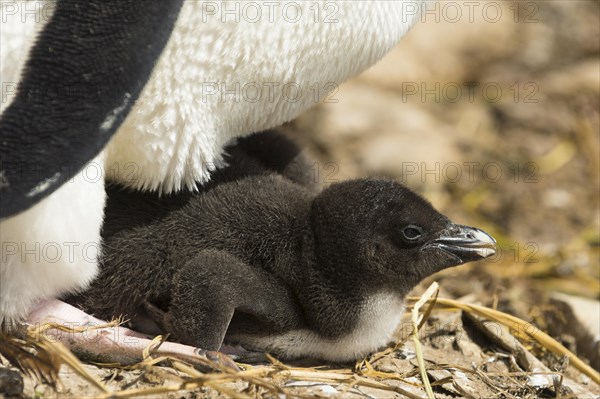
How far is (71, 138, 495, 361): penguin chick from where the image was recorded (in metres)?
2.31

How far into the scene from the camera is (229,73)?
2.21 metres

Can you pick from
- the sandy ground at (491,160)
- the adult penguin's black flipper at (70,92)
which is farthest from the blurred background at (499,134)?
the adult penguin's black flipper at (70,92)

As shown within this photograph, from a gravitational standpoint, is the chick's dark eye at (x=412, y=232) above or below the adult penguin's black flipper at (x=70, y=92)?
below

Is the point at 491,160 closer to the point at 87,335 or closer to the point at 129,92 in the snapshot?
the point at 87,335

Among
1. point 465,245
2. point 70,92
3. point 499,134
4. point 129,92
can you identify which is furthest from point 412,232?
point 499,134

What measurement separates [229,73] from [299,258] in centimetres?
50

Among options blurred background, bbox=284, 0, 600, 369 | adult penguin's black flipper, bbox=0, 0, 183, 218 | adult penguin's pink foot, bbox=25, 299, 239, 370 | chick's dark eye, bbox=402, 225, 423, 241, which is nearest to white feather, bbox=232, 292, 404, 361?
chick's dark eye, bbox=402, 225, 423, 241

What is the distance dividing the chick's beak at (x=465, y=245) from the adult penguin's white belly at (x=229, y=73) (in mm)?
484

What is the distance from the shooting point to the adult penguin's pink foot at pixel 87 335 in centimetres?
222

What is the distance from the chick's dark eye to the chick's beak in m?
0.04

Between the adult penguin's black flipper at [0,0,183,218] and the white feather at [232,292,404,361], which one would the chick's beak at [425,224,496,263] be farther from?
the adult penguin's black flipper at [0,0,183,218]

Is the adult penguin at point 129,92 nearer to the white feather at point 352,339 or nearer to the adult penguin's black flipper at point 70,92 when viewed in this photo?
the adult penguin's black flipper at point 70,92

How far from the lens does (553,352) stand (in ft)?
9.04

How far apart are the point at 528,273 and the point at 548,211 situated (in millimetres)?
755
